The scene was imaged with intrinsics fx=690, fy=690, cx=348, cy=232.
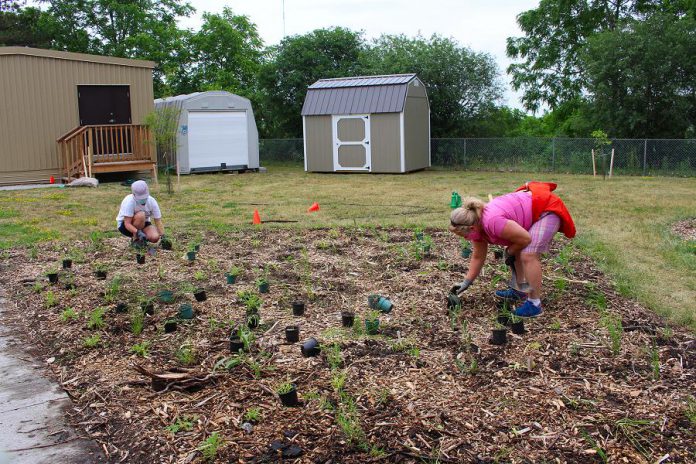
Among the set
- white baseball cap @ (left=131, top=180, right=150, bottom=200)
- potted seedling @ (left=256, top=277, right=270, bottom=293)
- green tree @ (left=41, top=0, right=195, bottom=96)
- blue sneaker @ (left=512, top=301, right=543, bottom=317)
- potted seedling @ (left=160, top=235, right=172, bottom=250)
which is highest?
green tree @ (left=41, top=0, right=195, bottom=96)

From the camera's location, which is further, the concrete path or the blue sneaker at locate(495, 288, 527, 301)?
the blue sneaker at locate(495, 288, 527, 301)

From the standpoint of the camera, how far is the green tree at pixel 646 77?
1883 centimetres

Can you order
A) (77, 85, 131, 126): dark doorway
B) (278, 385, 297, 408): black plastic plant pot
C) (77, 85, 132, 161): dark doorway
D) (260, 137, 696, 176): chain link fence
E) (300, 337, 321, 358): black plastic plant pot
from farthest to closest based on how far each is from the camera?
(260, 137, 696, 176): chain link fence, (77, 85, 131, 126): dark doorway, (77, 85, 132, 161): dark doorway, (300, 337, 321, 358): black plastic plant pot, (278, 385, 297, 408): black plastic plant pot

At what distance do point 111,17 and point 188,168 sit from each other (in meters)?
18.4

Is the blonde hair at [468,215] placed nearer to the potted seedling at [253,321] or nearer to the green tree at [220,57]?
the potted seedling at [253,321]

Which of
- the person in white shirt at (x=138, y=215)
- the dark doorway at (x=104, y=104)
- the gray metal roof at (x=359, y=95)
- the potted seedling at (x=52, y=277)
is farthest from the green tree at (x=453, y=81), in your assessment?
the potted seedling at (x=52, y=277)

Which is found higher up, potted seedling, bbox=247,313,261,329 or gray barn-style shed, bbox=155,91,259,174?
gray barn-style shed, bbox=155,91,259,174

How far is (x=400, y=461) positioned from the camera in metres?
2.91

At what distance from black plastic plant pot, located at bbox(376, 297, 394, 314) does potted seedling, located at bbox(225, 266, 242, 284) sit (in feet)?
4.82

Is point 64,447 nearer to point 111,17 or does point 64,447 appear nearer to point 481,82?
point 481,82

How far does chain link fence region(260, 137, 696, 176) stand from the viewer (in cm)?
1800

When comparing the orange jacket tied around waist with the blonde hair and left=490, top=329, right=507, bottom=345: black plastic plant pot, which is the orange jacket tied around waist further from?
left=490, top=329, right=507, bottom=345: black plastic plant pot

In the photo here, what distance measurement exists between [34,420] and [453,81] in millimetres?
20735

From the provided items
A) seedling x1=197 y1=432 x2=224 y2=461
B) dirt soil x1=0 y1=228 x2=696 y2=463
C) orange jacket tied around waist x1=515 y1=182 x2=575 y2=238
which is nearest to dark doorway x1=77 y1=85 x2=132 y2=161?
dirt soil x1=0 y1=228 x2=696 y2=463
